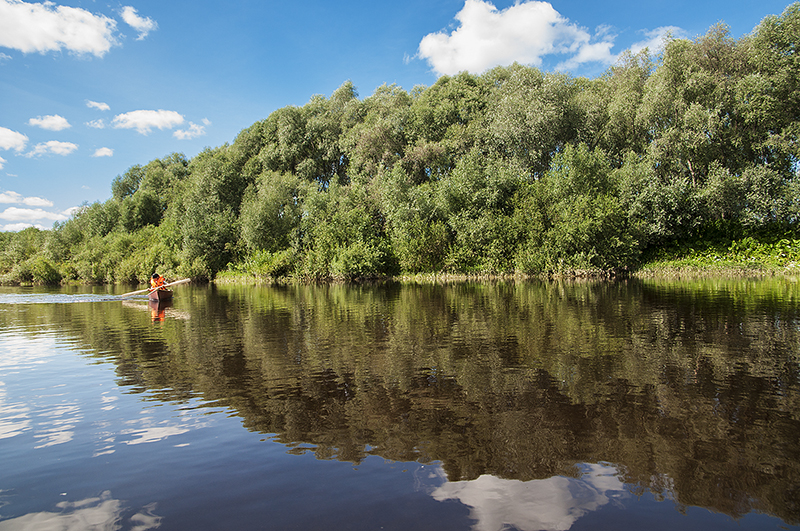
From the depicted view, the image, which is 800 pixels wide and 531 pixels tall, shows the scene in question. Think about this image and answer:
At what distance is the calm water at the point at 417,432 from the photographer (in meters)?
4.71

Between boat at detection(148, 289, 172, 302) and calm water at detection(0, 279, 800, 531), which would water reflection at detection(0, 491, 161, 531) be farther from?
boat at detection(148, 289, 172, 302)

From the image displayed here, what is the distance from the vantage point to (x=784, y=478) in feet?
16.5

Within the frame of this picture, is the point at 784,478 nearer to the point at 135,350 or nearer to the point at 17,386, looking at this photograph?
the point at 17,386

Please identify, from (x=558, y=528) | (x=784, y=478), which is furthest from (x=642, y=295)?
(x=558, y=528)

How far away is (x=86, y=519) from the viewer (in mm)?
4832

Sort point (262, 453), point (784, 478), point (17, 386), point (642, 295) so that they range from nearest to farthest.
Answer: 1. point (784, 478)
2. point (262, 453)
3. point (17, 386)
4. point (642, 295)

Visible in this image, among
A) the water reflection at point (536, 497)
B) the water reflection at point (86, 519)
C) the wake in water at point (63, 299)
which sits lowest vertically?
the water reflection at point (86, 519)

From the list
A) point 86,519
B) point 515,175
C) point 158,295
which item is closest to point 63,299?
point 158,295

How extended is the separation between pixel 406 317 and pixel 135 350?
10274mm

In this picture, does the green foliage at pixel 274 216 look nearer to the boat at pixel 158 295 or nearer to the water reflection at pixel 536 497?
the boat at pixel 158 295

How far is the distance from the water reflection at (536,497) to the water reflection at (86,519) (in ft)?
10.7

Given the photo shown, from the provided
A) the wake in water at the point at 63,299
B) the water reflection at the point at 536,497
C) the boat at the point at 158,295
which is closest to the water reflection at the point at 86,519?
the water reflection at the point at 536,497

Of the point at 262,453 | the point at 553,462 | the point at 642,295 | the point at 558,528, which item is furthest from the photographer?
the point at 642,295

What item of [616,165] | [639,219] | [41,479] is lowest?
[41,479]
